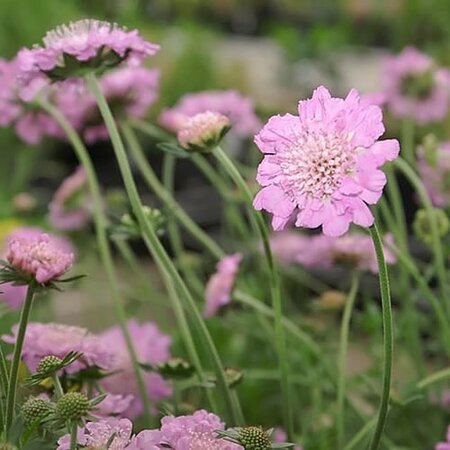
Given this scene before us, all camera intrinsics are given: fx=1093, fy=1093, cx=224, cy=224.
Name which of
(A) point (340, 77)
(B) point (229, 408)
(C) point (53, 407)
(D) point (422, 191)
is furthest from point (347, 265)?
(A) point (340, 77)

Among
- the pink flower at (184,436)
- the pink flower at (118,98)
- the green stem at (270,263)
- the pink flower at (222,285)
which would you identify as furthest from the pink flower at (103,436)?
the pink flower at (118,98)

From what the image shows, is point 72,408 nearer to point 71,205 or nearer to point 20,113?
point 20,113

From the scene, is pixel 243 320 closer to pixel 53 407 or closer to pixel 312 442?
pixel 312 442

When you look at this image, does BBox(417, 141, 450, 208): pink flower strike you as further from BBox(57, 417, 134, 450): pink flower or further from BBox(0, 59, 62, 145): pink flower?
BBox(57, 417, 134, 450): pink flower

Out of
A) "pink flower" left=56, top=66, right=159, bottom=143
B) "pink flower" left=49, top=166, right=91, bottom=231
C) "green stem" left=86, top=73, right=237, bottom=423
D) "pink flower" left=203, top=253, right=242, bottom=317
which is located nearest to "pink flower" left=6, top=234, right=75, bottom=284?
"green stem" left=86, top=73, right=237, bottom=423

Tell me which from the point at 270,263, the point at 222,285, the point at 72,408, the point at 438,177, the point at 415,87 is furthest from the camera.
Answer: the point at 415,87

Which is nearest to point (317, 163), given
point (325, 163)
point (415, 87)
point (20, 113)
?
point (325, 163)
